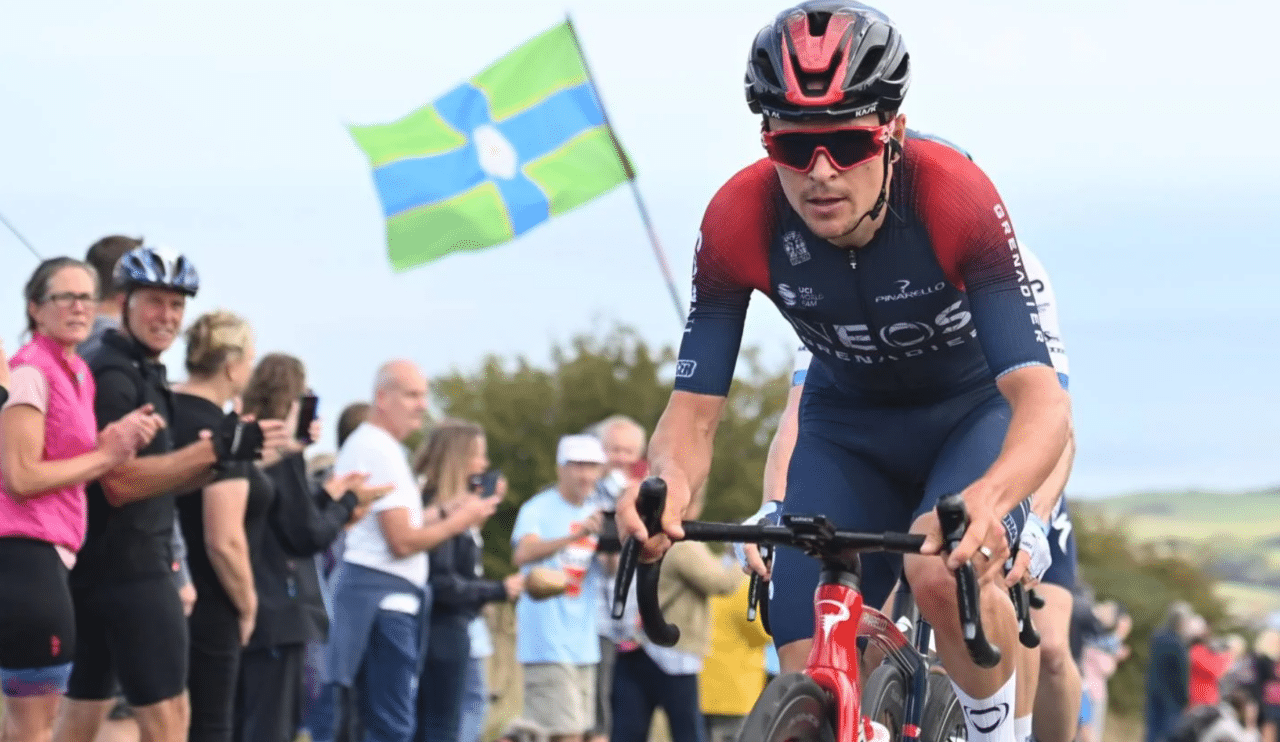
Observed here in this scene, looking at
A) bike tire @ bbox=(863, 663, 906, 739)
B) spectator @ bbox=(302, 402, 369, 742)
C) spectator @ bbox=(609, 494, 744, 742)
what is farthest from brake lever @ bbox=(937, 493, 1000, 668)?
spectator @ bbox=(609, 494, 744, 742)

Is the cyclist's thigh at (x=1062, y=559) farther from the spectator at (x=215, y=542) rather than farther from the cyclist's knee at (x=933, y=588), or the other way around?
the spectator at (x=215, y=542)

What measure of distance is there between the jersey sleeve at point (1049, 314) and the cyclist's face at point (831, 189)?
1.47m

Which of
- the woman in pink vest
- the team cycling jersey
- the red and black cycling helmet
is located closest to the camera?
the red and black cycling helmet

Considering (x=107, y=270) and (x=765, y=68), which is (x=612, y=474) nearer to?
(x=107, y=270)

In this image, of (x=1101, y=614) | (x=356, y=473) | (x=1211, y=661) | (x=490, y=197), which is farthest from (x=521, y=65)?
(x=1211, y=661)

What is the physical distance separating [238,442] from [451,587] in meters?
3.47

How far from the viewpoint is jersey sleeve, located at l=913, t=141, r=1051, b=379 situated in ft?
17.6

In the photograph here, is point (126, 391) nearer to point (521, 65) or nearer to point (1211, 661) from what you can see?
point (521, 65)

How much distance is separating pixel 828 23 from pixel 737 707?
8.11 meters

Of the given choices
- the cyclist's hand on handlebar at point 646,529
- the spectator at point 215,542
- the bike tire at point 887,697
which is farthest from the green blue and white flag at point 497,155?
the cyclist's hand on handlebar at point 646,529

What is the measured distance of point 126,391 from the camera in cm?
806

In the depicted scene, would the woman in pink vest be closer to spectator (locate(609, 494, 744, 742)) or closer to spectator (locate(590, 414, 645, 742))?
spectator (locate(609, 494, 744, 742))

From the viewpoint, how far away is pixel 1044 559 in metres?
5.97

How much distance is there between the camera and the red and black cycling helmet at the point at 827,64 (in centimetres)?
529
